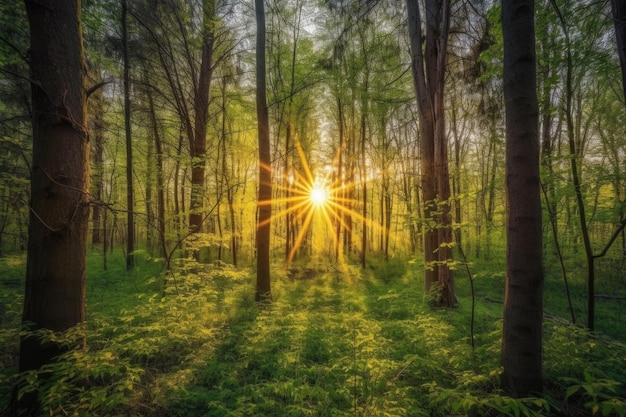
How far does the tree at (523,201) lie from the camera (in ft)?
7.91

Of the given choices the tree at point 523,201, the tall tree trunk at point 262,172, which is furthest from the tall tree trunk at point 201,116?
the tree at point 523,201

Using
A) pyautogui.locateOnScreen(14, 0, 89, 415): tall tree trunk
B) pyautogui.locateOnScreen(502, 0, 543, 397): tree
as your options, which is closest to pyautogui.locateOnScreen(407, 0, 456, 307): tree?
pyautogui.locateOnScreen(502, 0, 543, 397): tree

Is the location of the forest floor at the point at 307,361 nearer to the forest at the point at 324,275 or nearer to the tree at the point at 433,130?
the forest at the point at 324,275

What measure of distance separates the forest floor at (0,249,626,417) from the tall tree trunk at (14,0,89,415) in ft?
1.09

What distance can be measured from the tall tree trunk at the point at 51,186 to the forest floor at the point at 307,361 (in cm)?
33

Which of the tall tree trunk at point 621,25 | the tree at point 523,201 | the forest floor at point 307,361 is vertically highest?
the tall tree trunk at point 621,25

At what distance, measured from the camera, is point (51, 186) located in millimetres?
2615

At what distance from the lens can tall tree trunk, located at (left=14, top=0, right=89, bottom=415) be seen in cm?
259

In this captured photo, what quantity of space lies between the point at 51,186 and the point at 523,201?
4786 millimetres

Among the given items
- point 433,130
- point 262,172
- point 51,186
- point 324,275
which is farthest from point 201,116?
point 324,275

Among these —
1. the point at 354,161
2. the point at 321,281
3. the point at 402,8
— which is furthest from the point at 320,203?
the point at 402,8

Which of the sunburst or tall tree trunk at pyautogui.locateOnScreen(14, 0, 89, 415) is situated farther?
the sunburst

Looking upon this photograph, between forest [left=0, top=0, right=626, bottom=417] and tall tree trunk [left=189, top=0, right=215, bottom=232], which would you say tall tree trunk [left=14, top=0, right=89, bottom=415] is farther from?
tall tree trunk [left=189, top=0, right=215, bottom=232]

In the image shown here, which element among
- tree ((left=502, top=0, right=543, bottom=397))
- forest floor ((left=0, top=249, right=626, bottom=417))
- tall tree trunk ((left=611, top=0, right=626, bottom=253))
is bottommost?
forest floor ((left=0, top=249, right=626, bottom=417))
